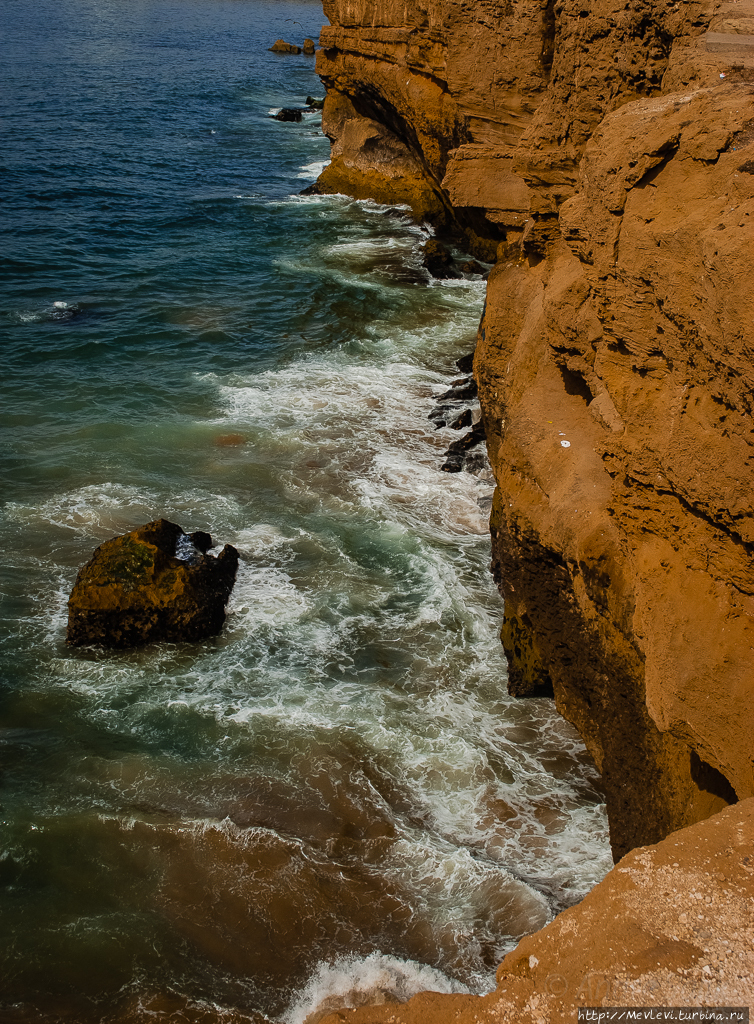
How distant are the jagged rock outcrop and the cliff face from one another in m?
0.85

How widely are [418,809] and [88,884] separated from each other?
9.64 ft

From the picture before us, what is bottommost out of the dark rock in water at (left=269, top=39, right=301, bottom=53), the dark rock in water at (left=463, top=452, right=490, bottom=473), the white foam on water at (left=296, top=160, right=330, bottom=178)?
the dark rock in water at (left=463, top=452, right=490, bottom=473)

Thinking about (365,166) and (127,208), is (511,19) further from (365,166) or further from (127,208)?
(127,208)

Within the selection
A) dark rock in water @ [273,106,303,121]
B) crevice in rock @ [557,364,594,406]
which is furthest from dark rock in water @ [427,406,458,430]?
dark rock in water @ [273,106,303,121]

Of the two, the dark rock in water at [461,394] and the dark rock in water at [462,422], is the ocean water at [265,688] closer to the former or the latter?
the dark rock in water at [462,422]

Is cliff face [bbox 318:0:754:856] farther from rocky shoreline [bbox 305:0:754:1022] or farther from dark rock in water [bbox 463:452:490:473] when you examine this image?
dark rock in water [bbox 463:452:490:473]

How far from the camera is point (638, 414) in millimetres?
5734

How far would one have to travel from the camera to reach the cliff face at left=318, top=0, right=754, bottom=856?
482cm

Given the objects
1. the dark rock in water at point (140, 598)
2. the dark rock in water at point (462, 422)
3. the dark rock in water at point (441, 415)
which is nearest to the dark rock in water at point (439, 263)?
the dark rock in water at point (441, 415)

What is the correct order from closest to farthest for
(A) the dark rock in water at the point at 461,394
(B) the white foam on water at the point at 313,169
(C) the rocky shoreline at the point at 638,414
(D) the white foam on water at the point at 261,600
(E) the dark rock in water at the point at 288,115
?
(C) the rocky shoreline at the point at 638,414 < (D) the white foam on water at the point at 261,600 < (A) the dark rock in water at the point at 461,394 < (B) the white foam on water at the point at 313,169 < (E) the dark rock in water at the point at 288,115

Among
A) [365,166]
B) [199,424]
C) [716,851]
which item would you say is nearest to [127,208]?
[365,166]

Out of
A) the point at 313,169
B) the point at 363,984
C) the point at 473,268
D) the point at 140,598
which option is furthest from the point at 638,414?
the point at 313,169

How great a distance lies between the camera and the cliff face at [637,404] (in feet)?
15.8

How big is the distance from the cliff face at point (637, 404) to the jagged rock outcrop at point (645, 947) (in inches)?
33.4
